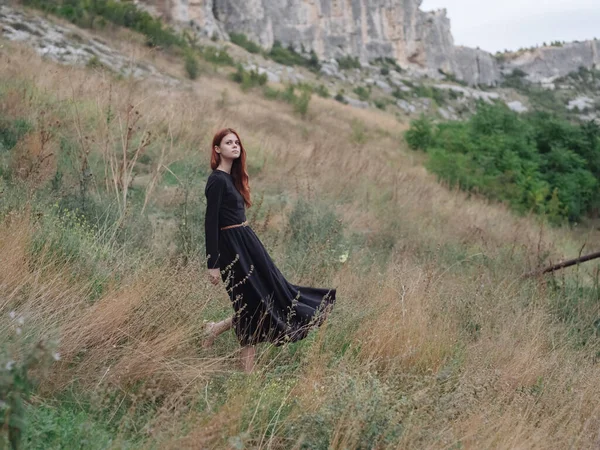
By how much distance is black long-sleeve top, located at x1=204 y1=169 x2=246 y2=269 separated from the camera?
10.9ft

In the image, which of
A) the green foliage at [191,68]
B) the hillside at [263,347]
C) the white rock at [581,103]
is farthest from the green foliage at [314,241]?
the white rock at [581,103]

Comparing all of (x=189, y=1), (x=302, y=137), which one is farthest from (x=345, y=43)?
(x=302, y=137)

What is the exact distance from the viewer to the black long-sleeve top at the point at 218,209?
3312 mm

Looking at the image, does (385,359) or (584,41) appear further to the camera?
(584,41)

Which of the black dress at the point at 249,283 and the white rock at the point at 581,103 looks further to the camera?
the white rock at the point at 581,103

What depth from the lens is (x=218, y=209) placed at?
11.0 ft

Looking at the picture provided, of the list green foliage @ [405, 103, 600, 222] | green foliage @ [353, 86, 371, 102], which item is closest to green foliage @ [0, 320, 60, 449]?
green foliage @ [405, 103, 600, 222]

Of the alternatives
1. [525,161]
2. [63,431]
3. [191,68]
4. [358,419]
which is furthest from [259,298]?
[191,68]

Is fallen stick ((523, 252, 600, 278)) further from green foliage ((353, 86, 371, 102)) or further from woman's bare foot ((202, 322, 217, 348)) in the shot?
green foliage ((353, 86, 371, 102))

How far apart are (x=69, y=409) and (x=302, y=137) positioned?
1075cm

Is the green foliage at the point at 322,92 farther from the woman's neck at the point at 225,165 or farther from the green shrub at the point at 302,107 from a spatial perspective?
the woman's neck at the point at 225,165

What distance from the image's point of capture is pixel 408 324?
11.8 feet

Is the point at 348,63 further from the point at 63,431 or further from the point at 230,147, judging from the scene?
the point at 63,431

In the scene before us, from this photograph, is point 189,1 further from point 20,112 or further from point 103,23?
point 20,112
